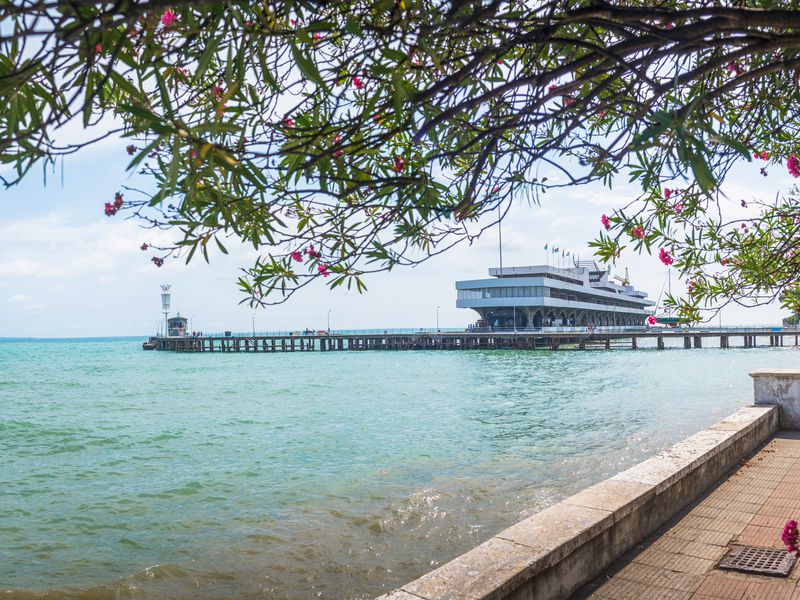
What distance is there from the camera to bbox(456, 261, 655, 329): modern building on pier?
72.4m

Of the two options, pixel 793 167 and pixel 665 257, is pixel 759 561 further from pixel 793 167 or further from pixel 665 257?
pixel 793 167

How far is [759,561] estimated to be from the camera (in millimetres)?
4016

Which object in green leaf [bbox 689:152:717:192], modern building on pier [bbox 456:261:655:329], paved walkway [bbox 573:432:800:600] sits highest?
modern building on pier [bbox 456:261:655:329]

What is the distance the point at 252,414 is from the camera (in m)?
23.1

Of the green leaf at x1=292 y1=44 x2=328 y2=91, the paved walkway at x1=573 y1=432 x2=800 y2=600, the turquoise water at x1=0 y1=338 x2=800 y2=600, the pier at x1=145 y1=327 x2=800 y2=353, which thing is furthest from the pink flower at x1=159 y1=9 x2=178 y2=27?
the pier at x1=145 y1=327 x2=800 y2=353

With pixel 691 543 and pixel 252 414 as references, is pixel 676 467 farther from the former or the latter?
pixel 252 414

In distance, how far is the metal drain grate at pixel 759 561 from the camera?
3.84 m

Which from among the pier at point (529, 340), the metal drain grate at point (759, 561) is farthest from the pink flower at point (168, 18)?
the pier at point (529, 340)

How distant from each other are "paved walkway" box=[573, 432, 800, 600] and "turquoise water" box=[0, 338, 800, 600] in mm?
2969

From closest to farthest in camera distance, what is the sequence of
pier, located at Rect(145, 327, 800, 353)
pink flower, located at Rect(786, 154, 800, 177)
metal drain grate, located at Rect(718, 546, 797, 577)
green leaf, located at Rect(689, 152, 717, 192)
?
1. green leaf, located at Rect(689, 152, 717, 192)
2. metal drain grate, located at Rect(718, 546, 797, 577)
3. pink flower, located at Rect(786, 154, 800, 177)
4. pier, located at Rect(145, 327, 800, 353)

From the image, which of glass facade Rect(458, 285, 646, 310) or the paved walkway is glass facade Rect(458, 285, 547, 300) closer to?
glass facade Rect(458, 285, 646, 310)

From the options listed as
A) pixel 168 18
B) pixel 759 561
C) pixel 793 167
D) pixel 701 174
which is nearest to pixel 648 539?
pixel 759 561

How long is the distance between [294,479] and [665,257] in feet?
29.3

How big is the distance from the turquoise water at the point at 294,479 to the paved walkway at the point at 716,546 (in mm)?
2969
